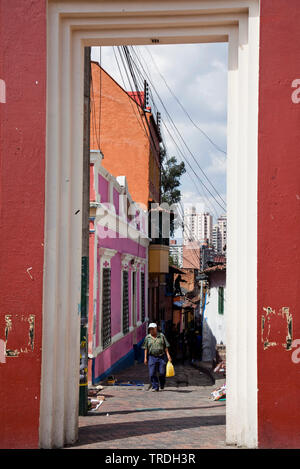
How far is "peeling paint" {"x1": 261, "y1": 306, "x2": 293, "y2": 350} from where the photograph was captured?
473 cm

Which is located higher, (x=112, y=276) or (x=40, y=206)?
(x=40, y=206)

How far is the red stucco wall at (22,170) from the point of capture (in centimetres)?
485

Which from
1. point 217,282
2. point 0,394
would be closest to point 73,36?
point 0,394

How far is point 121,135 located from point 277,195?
16582mm

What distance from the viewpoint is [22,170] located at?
4.89 metres

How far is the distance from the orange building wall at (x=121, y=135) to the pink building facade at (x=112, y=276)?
241 cm

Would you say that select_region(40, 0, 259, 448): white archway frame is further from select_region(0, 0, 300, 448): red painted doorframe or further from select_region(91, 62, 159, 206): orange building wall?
select_region(91, 62, 159, 206): orange building wall

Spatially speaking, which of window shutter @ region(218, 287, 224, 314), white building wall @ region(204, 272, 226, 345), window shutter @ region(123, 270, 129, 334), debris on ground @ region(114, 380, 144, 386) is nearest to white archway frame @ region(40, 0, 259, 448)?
debris on ground @ region(114, 380, 144, 386)

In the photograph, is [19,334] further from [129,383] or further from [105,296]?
[105,296]

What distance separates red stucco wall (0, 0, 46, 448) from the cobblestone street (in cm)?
128

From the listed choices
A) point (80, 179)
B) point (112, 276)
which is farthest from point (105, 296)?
point (80, 179)

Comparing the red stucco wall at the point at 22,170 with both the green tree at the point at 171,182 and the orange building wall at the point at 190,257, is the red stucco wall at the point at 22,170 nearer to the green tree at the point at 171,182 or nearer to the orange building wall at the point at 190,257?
the green tree at the point at 171,182

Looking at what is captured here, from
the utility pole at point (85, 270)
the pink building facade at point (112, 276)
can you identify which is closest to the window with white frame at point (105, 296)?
the pink building facade at point (112, 276)
